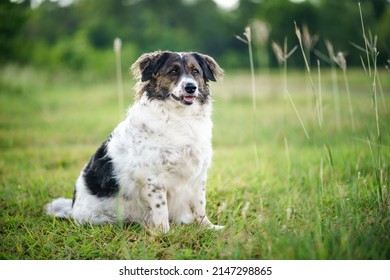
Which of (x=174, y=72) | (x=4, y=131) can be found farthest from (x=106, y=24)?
(x=174, y=72)

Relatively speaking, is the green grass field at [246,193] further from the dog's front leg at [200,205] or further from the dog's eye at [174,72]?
the dog's eye at [174,72]

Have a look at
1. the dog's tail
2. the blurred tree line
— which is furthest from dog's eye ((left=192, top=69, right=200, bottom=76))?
the blurred tree line

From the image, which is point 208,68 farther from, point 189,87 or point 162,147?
point 162,147

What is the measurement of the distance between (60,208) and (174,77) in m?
2.10

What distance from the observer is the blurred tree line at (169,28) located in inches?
671

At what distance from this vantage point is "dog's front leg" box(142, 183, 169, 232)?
13.5 ft

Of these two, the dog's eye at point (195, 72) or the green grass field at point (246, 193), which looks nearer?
the green grass field at point (246, 193)

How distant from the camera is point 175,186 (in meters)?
4.21

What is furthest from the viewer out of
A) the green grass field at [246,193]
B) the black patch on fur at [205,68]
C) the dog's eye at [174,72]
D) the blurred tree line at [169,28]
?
the blurred tree line at [169,28]

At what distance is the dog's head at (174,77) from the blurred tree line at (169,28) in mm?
7784

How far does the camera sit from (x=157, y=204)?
4.12m

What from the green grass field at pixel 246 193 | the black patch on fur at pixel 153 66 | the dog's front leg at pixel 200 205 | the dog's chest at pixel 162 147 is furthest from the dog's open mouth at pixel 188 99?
the green grass field at pixel 246 193

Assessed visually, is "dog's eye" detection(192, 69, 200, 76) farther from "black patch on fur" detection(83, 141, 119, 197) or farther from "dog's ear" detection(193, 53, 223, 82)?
"black patch on fur" detection(83, 141, 119, 197)
